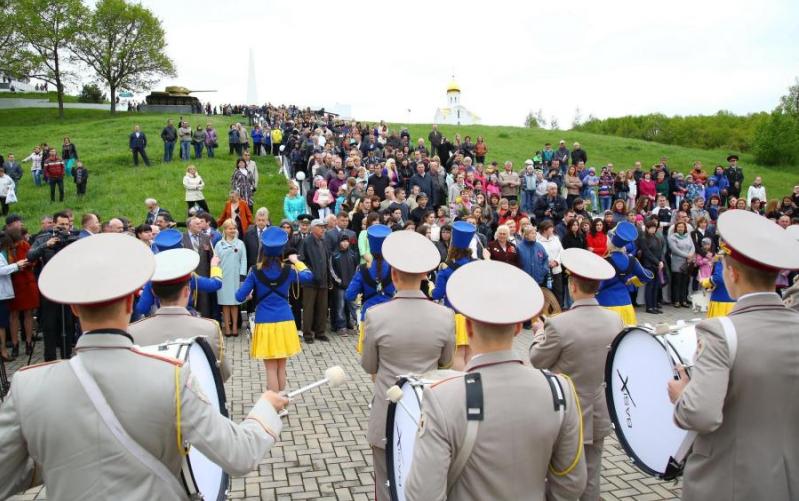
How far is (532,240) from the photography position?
1203 centimetres

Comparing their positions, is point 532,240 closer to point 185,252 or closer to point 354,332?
point 354,332

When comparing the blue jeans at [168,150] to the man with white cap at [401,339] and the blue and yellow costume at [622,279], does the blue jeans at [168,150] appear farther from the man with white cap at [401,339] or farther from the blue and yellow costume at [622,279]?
the man with white cap at [401,339]

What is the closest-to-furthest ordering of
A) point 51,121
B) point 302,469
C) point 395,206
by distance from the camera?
point 302,469, point 395,206, point 51,121

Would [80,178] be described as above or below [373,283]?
above

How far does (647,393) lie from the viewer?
424cm

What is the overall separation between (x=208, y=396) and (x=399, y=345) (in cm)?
151

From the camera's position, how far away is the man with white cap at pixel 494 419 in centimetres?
250

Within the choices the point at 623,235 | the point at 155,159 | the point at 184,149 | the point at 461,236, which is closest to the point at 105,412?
the point at 461,236

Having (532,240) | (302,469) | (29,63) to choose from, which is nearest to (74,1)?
(29,63)

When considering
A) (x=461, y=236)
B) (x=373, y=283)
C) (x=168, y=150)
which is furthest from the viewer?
(x=168, y=150)

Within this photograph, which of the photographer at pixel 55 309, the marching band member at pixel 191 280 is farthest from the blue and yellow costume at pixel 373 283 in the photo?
the photographer at pixel 55 309

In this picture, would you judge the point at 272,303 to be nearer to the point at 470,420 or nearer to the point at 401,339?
the point at 401,339

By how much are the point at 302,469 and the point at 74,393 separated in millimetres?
4000

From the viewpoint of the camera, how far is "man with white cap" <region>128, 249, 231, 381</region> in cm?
428
